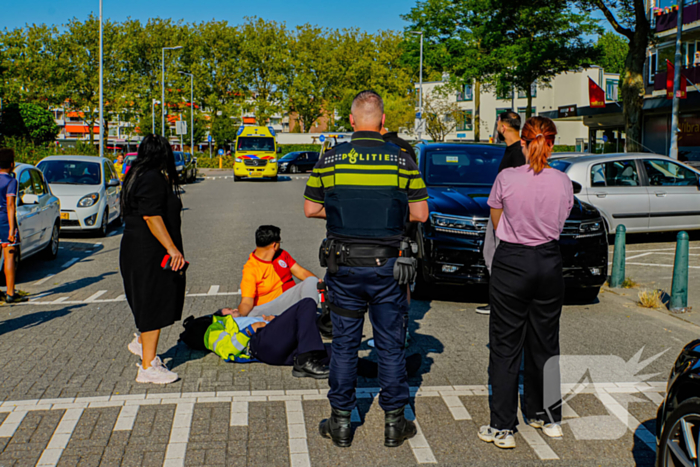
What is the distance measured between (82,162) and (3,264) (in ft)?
24.9

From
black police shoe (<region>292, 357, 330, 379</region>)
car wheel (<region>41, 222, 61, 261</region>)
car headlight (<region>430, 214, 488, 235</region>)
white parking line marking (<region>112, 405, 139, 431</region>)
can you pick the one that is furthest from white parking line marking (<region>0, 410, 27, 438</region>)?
car wheel (<region>41, 222, 61, 261</region>)

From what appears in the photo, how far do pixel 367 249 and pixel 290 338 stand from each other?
6.09 feet

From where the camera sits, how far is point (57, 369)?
5672mm

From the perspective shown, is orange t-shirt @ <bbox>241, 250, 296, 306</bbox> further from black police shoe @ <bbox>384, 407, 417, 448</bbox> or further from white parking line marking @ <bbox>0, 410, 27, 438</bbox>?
black police shoe @ <bbox>384, 407, 417, 448</bbox>

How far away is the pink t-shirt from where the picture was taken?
4.07 metres

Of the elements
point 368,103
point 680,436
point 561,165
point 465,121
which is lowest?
point 680,436

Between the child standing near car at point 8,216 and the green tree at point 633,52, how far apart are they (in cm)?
1843

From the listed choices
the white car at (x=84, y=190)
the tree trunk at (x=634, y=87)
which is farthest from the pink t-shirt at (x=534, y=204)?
the tree trunk at (x=634, y=87)

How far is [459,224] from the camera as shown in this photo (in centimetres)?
776

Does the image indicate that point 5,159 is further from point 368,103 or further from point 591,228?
point 591,228

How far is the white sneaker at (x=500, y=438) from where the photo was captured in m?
4.18

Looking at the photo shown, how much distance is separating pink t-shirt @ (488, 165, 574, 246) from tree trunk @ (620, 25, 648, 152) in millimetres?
19218

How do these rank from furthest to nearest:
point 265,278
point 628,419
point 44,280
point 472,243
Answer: point 44,280
point 472,243
point 265,278
point 628,419

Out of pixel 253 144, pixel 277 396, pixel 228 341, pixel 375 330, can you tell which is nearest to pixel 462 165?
pixel 228 341
